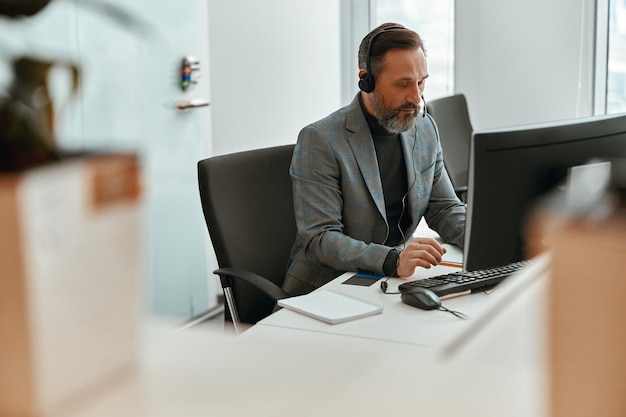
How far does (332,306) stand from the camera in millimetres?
1704

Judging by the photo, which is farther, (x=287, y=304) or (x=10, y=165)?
(x=287, y=304)

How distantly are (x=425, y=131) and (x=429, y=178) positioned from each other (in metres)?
0.15

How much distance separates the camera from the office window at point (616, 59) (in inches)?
155

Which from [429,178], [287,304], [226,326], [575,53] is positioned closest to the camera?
[287,304]

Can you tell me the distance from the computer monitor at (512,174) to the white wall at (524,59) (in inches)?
97.6

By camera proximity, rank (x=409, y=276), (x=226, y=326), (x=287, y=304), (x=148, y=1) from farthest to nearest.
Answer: (x=148, y=1), (x=226, y=326), (x=409, y=276), (x=287, y=304)

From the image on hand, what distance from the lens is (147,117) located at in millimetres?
3031

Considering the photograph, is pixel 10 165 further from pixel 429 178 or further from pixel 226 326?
pixel 429 178

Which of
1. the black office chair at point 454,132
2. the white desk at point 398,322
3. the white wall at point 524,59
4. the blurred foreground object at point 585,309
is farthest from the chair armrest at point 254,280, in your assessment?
the white wall at point 524,59

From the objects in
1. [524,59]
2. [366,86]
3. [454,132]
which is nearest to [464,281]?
[366,86]

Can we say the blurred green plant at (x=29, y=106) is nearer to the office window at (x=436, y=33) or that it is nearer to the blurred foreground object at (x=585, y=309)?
the blurred foreground object at (x=585, y=309)

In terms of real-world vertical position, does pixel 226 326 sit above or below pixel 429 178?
below

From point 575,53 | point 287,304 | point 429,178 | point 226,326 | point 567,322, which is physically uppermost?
point 575,53

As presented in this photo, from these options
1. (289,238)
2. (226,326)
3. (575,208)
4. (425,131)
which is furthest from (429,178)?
(575,208)
